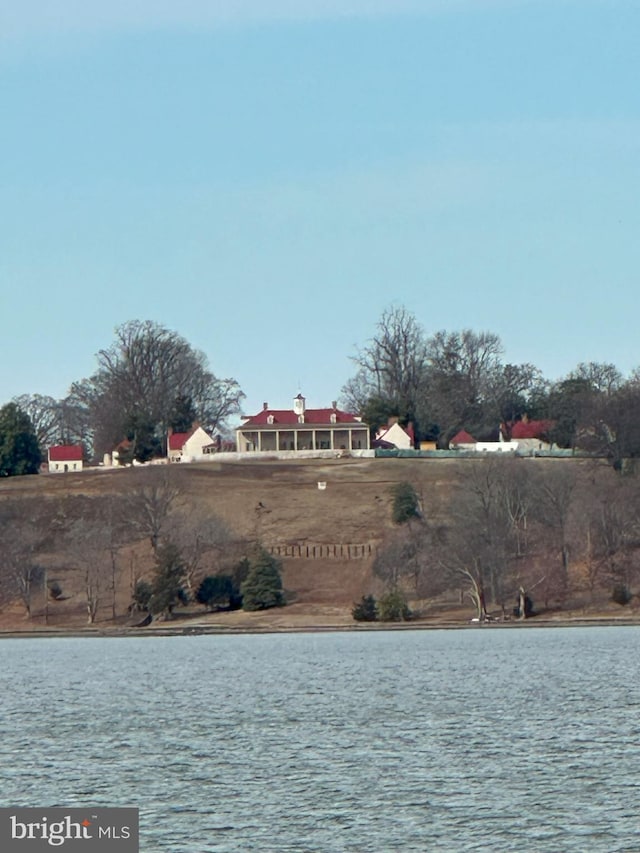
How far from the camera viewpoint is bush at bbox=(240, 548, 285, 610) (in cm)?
8881

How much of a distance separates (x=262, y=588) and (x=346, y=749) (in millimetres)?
53403

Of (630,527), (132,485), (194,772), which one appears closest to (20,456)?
(132,485)

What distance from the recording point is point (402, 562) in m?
89.6

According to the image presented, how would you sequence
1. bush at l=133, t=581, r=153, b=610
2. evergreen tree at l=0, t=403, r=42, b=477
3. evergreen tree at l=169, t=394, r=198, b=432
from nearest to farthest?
bush at l=133, t=581, r=153, b=610, evergreen tree at l=0, t=403, r=42, b=477, evergreen tree at l=169, t=394, r=198, b=432

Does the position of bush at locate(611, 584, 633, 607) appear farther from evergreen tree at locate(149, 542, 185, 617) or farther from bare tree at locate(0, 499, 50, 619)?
bare tree at locate(0, 499, 50, 619)

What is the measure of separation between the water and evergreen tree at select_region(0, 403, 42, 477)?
70881 millimetres

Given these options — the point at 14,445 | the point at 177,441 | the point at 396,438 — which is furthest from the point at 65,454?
the point at 396,438

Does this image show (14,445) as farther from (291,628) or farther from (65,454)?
(291,628)

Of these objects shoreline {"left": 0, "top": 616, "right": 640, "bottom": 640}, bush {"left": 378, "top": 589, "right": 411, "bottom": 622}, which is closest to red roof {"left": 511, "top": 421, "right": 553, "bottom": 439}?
bush {"left": 378, "top": 589, "right": 411, "bottom": 622}

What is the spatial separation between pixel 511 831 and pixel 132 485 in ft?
306

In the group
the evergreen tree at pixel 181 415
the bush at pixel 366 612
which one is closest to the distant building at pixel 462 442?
the evergreen tree at pixel 181 415

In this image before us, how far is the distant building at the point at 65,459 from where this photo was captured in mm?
142125

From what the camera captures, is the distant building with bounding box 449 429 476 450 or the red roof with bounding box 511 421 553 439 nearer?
the distant building with bounding box 449 429 476 450
